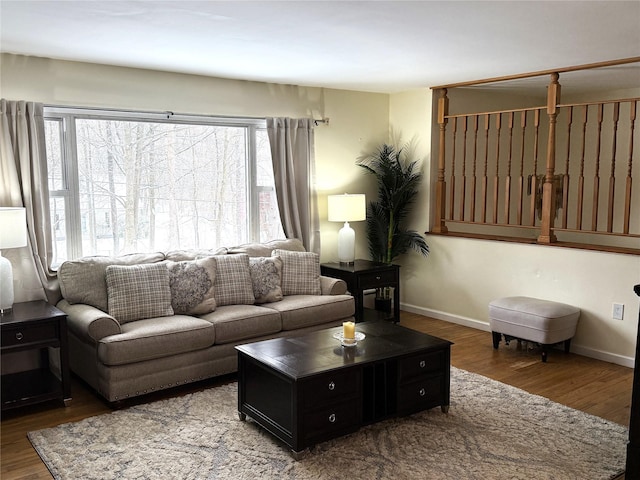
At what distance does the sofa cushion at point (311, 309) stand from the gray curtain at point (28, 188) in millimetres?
1682

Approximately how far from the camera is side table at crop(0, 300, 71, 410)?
11.6ft

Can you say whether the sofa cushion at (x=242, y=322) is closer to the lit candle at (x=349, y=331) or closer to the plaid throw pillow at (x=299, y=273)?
the plaid throw pillow at (x=299, y=273)

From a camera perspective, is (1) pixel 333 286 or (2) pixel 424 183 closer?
(1) pixel 333 286

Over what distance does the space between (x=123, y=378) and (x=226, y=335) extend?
2.48 feet

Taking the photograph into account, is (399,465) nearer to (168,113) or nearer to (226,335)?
(226,335)

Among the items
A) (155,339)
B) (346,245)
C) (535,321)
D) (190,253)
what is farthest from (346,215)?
(155,339)

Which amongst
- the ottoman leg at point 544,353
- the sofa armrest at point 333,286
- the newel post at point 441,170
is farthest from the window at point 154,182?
the ottoman leg at point 544,353

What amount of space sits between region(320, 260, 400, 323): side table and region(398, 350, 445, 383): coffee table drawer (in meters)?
1.84

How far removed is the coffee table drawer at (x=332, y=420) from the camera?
3.06 metres

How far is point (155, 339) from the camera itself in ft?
12.4

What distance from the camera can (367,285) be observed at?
5.45 metres

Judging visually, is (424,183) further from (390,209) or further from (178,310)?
(178,310)

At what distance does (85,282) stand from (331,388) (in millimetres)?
2063

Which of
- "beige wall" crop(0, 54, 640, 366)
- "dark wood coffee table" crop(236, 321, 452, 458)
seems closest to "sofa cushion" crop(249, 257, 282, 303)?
"dark wood coffee table" crop(236, 321, 452, 458)
